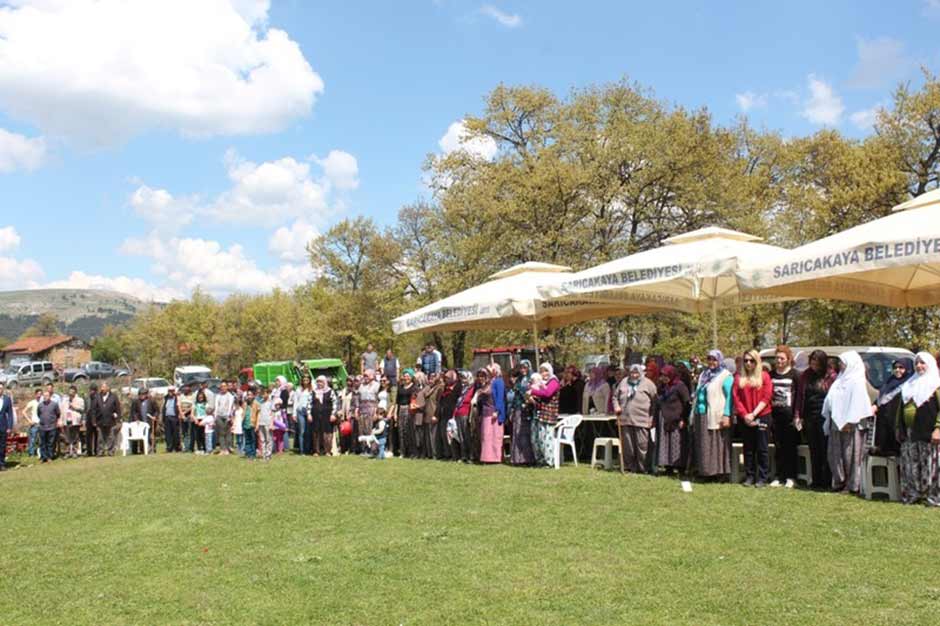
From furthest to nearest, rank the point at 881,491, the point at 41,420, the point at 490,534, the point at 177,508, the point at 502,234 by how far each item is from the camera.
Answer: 1. the point at 502,234
2. the point at 41,420
3. the point at 177,508
4. the point at 881,491
5. the point at 490,534

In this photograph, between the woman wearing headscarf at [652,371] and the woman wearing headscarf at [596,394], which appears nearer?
the woman wearing headscarf at [652,371]

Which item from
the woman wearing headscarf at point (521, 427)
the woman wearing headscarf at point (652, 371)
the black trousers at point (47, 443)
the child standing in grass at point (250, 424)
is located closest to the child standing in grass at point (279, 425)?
the child standing in grass at point (250, 424)

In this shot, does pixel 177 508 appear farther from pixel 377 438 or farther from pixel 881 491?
pixel 881 491

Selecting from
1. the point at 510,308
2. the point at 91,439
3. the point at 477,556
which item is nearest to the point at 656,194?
the point at 510,308

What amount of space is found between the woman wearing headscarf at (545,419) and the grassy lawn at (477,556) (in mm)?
1374

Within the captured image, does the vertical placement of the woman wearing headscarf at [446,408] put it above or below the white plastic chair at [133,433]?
above

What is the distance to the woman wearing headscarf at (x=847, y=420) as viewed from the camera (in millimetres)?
8445

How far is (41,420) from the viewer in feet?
57.5

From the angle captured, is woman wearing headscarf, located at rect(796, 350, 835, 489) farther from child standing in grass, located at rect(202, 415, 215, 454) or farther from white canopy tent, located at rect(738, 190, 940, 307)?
child standing in grass, located at rect(202, 415, 215, 454)

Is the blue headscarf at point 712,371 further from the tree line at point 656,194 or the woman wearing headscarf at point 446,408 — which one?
the tree line at point 656,194

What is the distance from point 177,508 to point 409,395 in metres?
5.78

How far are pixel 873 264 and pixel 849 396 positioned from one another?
1.46 metres

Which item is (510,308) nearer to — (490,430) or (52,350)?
(490,430)

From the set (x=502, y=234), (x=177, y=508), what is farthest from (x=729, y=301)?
(x=502, y=234)
